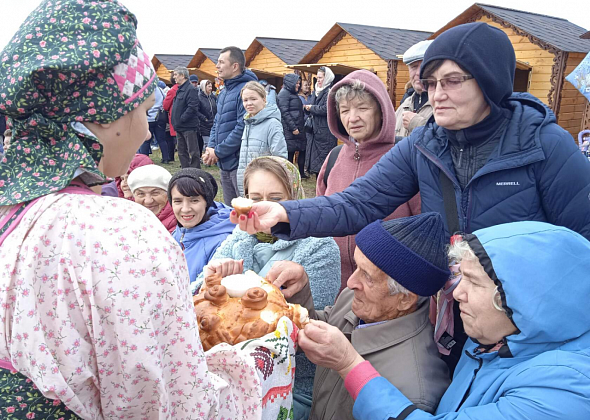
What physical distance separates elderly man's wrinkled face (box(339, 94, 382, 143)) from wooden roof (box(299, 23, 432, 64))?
9084mm

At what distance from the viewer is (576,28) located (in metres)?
12.8

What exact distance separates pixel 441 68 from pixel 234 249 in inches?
58.6

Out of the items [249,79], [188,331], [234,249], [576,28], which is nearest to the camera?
[188,331]

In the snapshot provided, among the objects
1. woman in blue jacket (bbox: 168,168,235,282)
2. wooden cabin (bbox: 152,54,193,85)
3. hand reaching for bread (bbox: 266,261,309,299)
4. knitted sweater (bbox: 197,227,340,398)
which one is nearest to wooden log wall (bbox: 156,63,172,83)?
wooden cabin (bbox: 152,54,193,85)

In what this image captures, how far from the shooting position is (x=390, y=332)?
1.84 m

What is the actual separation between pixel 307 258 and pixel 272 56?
1408cm

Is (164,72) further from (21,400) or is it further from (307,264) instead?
(21,400)

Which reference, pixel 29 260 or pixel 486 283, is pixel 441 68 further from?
pixel 29 260

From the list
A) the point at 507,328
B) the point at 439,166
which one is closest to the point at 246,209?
the point at 439,166

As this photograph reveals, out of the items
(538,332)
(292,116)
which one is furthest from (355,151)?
(292,116)

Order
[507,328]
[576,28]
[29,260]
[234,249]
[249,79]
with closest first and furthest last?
[29,260] → [507,328] → [234,249] → [249,79] → [576,28]

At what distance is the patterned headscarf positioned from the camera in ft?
3.43

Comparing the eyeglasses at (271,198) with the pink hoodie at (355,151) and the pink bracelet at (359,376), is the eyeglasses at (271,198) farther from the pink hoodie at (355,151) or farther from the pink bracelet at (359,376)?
the pink bracelet at (359,376)

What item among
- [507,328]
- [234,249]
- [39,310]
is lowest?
[234,249]
